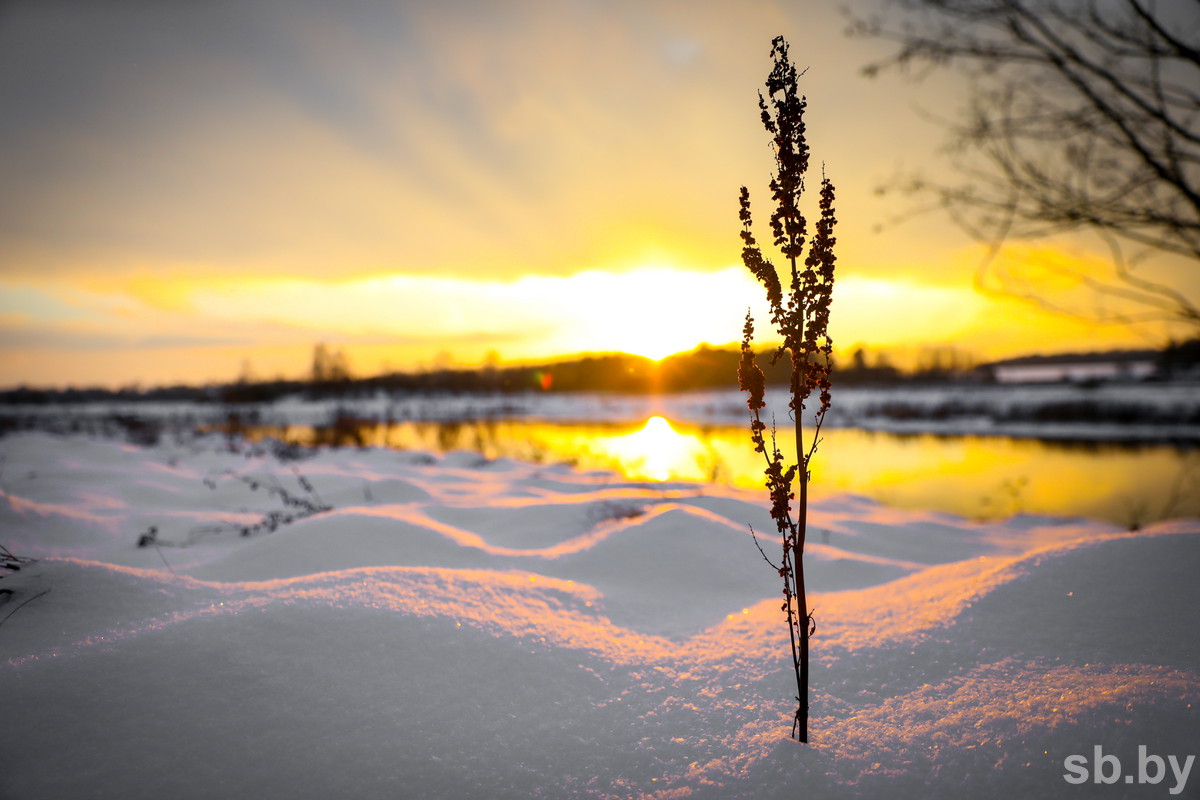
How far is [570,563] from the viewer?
4266 mm

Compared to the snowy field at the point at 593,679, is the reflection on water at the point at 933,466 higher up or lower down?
lower down

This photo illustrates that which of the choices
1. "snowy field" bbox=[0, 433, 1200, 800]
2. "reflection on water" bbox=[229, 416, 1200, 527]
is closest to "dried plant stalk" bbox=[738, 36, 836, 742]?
"snowy field" bbox=[0, 433, 1200, 800]

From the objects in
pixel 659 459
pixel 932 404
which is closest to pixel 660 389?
pixel 932 404

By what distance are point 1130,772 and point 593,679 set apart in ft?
5.99

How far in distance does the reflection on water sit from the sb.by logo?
557 cm

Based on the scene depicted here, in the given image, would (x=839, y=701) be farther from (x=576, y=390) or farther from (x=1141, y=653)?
(x=576, y=390)

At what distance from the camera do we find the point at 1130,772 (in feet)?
5.49

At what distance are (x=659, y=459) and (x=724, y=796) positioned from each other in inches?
537

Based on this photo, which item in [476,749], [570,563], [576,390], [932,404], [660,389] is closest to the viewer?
[476,749]

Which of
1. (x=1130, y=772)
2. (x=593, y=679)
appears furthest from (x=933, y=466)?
(x=593, y=679)

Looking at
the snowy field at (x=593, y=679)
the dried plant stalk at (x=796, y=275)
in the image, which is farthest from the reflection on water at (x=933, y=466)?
the dried plant stalk at (x=796, y=275)

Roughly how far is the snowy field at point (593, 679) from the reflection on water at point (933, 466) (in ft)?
14.5

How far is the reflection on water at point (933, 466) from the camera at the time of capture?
10.2 meters

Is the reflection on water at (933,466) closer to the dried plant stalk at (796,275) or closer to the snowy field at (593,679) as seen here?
the snowy field at (593,679)
